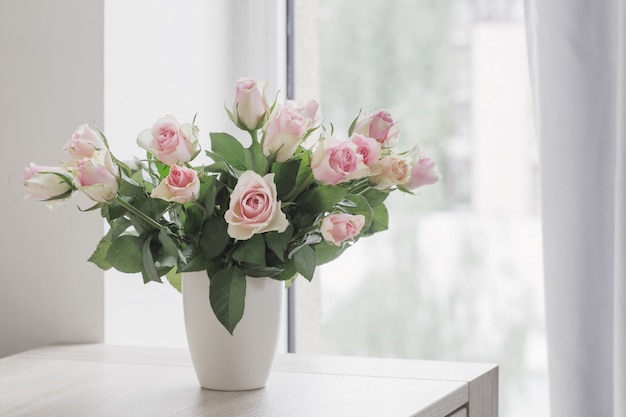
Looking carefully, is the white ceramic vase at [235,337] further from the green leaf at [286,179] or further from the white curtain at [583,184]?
the white curtain at [583,184]

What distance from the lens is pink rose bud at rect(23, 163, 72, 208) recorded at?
3.02 ft

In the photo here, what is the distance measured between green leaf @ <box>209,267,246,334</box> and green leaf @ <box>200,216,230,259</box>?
27 millimetres

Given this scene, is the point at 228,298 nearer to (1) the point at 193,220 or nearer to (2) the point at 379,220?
(1) the point at 193,220

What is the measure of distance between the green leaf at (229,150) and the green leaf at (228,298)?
0.13m

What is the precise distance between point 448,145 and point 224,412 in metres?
0.78

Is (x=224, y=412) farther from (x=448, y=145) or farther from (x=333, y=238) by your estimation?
(x=448, y=145)

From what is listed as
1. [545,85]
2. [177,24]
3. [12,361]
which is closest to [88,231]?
[12,361]

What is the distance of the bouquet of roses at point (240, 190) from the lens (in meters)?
0.92

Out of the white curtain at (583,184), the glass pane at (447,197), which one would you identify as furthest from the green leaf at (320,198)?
the glass pane at (447,197)

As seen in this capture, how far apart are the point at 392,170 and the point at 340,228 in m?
0.10

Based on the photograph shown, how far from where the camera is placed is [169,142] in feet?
3.04

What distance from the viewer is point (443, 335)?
5.18ft

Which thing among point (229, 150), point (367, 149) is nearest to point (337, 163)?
point (367, 149)

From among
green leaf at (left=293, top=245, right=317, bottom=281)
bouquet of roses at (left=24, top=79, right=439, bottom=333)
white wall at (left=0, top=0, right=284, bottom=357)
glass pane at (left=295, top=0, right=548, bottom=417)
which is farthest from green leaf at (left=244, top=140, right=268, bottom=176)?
glass pane at (left=295, top=0, right=548, bottom=417)
